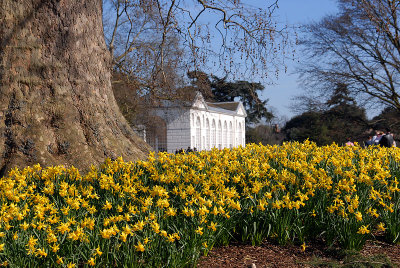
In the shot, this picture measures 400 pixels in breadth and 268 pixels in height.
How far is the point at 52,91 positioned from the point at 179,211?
2.86 m

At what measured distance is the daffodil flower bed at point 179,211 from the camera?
299cm

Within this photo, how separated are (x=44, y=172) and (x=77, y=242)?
160cm

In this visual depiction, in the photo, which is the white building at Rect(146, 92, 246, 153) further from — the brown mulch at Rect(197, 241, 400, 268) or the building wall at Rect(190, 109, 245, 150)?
the brown mulch at Rect(197, 241, 400, 268)

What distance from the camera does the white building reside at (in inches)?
1200

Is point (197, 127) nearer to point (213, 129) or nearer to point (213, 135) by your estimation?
point (213, 135)

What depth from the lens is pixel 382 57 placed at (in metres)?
20.6

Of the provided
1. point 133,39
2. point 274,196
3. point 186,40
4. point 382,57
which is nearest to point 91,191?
point 274,196

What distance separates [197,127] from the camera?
40906 mm

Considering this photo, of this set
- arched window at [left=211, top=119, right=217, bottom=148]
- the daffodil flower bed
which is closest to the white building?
arched window at [left=211, top=119, right=217, bottom=148]

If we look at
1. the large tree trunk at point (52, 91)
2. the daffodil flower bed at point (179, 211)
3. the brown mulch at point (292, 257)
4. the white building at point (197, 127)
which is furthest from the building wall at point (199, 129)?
the brown mulch at point (292, 257)

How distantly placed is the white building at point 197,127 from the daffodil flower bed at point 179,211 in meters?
16.6

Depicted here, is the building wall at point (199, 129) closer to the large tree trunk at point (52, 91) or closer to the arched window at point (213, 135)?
the arched window at point (213, 135)

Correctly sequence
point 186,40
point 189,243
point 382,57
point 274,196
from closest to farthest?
point 189,243
point 274,196
point 186,40
point 382,57

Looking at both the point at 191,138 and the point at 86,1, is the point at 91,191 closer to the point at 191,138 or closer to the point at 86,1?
the point at 86,1
